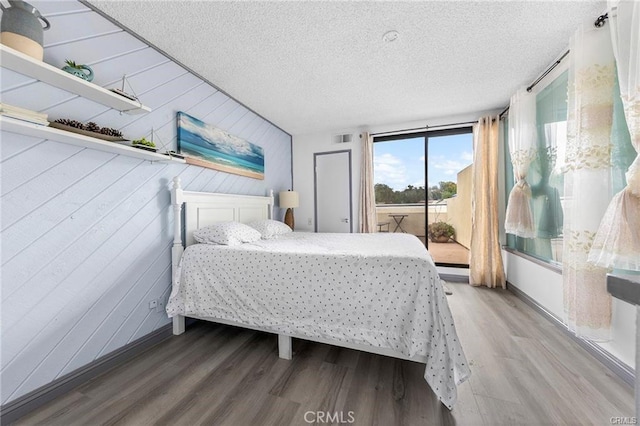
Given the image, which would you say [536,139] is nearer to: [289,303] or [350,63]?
[350,63]

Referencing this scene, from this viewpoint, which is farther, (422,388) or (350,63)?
(350,63)

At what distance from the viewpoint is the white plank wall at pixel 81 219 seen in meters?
1.36

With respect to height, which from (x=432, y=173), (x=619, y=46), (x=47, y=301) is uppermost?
(x=619, y=46)

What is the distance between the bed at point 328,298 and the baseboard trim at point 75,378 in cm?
25

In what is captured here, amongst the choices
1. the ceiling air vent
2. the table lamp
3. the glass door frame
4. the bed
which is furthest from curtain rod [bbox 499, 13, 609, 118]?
→ the table lamp

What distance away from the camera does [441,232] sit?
19.1 feet

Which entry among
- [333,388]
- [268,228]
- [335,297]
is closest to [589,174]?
[335,297]

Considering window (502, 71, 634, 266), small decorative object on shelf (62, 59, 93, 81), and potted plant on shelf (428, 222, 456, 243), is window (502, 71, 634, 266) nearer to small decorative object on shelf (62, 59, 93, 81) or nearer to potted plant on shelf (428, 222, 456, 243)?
potted plant on shelf (428, 222, 456, 243)

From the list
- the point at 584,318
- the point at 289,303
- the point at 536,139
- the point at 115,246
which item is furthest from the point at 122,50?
the point at 536,139

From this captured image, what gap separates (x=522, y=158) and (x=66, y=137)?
13.4 ft

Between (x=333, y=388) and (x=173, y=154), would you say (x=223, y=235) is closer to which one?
(x=173, y=154)

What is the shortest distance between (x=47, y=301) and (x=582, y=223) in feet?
11.4

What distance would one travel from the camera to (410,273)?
154 cm

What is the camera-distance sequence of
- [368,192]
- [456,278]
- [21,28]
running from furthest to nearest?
1. [368,192]
2. [456,278]
3. [21,28]
